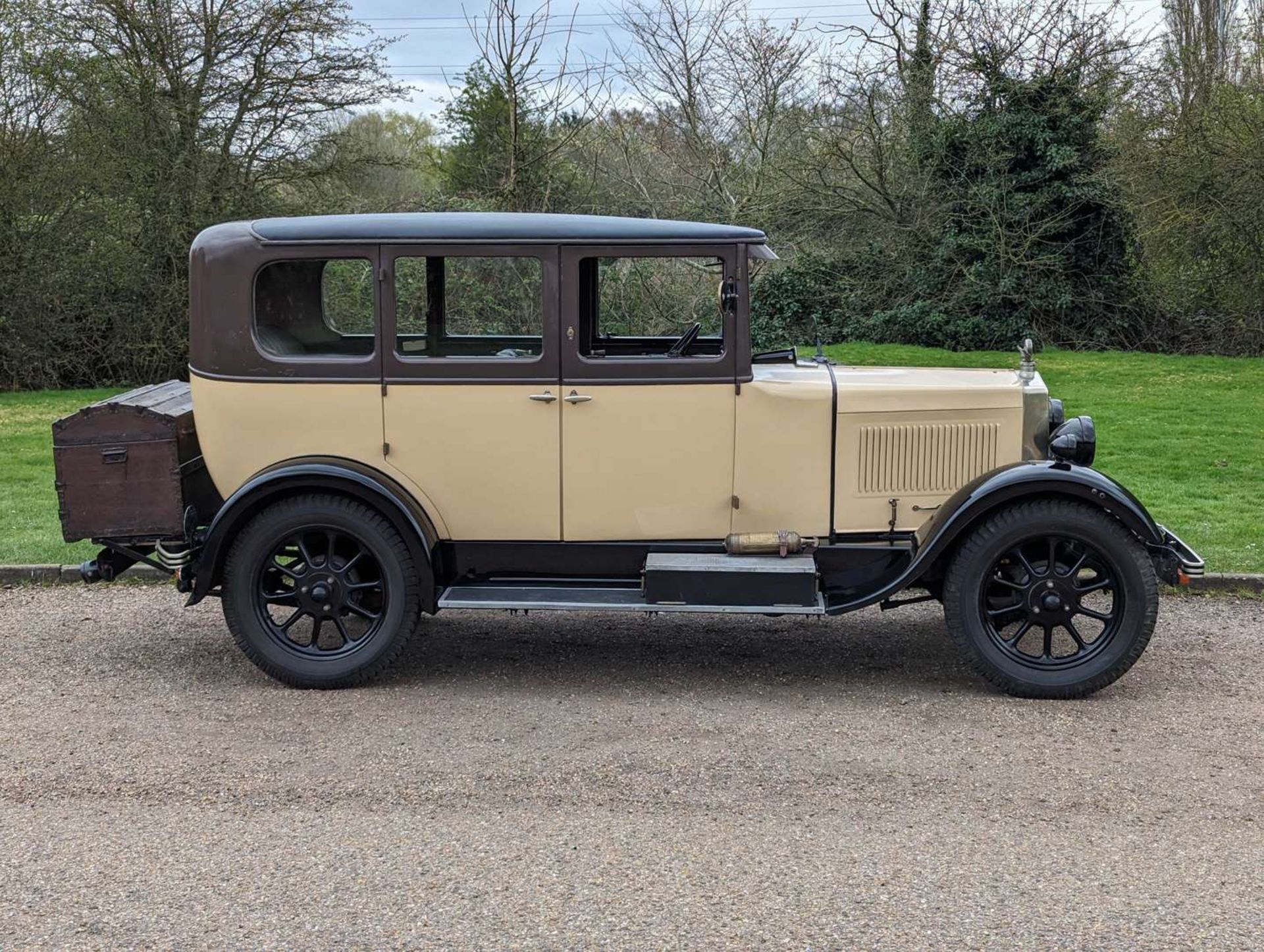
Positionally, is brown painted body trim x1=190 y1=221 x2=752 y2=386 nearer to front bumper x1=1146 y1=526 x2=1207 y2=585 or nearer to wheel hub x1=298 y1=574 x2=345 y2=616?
wheel hub x1=298 y1=574 x2=345 y2=616

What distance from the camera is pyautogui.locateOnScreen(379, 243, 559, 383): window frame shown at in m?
5.34

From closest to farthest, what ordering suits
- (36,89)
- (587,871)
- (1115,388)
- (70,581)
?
(587,871) < (70,581) < (1115,388) < (36,89)

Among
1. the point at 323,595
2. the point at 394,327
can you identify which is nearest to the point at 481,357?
the point at 394,327

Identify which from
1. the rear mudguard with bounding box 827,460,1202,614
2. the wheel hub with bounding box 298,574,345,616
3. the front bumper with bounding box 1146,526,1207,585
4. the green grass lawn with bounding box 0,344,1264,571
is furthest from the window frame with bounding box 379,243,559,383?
the green grass lawn with bounding box 0,344,1264,571

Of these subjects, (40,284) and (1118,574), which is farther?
(40,284)

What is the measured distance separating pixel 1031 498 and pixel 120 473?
4175 millimetres

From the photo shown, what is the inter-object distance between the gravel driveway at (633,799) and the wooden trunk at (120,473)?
762 millimetres

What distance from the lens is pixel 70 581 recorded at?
723cm

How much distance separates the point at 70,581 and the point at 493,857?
468 centimetres

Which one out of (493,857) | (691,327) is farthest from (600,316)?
(493,857)

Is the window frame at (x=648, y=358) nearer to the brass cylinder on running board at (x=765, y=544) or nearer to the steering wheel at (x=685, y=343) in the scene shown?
the steering wheel at (x=685, y=343)

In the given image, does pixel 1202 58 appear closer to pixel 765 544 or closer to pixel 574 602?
pixel 765 544

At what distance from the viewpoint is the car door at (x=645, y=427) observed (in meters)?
5.32

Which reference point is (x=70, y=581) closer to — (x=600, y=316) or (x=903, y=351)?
(x=600, y=316)
